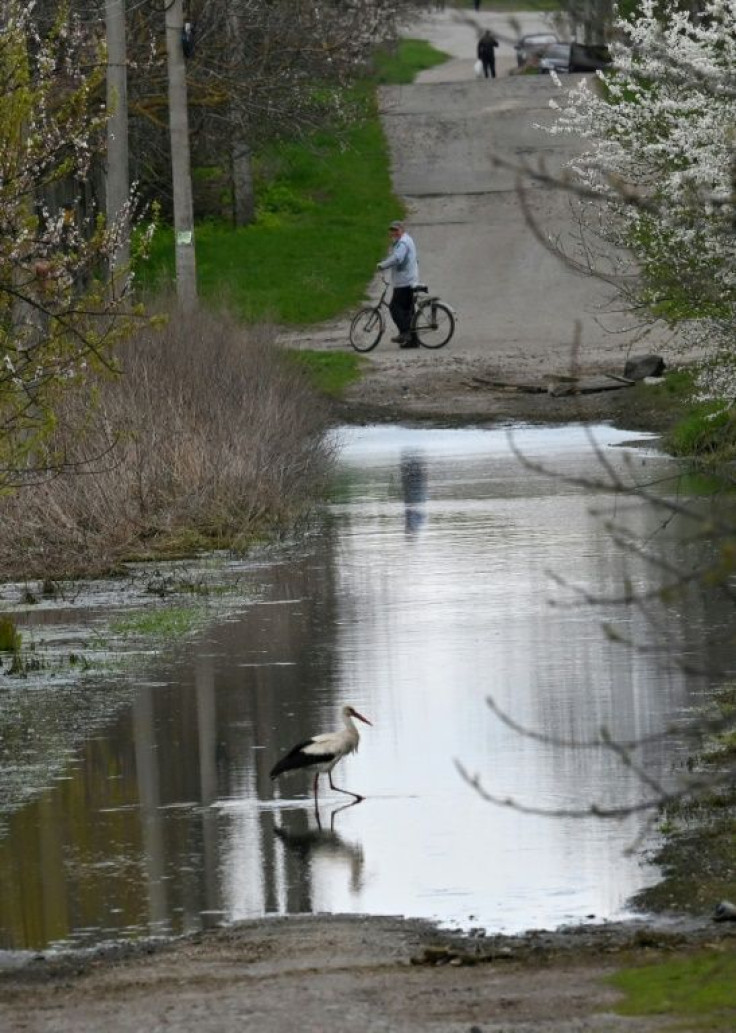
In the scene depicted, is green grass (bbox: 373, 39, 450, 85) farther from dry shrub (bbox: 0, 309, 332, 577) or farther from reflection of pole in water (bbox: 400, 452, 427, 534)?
dry shrub (bbox: 0, 309, 332, 577)

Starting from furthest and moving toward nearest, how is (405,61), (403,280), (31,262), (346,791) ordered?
1. (405,61)
2. (403,280)
3. (31,262)
4. (346,791)

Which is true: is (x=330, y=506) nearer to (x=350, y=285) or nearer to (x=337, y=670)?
(x=337, y=670)

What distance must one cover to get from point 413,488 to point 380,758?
12.7m

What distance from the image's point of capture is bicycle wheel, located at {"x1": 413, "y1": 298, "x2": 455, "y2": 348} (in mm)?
36125

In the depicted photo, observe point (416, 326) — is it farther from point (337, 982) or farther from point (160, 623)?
point (337, 982)

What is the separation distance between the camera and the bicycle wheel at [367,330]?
36.6 meters

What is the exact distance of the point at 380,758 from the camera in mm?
11625

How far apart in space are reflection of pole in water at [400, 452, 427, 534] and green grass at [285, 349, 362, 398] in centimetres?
516

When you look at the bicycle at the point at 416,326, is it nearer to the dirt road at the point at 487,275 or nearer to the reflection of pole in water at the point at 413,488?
the dirt road at the point at 487,275

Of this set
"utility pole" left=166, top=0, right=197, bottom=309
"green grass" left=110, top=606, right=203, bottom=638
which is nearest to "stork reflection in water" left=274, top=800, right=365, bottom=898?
"green grass" left=110, top=606, right=203, bottom=638

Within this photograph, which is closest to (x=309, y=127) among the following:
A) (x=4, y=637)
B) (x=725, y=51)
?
(x=725, y=51)

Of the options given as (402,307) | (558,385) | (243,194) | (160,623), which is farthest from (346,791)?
(243,194)

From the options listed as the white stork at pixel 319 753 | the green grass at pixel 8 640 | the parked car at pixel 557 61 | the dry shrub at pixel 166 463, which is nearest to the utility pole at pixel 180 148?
the dry shrub at pixel 166 463

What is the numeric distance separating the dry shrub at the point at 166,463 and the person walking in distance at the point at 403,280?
1200cm
